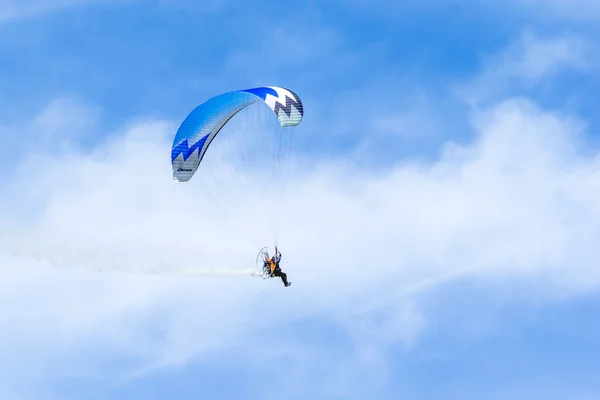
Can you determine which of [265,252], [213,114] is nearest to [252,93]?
[213,114]

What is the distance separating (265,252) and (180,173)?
5828 mm

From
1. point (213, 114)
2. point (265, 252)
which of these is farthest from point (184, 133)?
point (265, 252)

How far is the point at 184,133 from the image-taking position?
7931 cm

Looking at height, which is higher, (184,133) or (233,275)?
(184,133)

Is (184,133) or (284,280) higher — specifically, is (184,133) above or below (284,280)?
above

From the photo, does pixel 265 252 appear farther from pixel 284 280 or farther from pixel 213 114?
pixel 213 114

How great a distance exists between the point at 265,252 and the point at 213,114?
740 cm

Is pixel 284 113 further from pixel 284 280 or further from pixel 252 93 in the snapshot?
pixel 284 280

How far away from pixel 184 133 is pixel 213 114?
5.70ft

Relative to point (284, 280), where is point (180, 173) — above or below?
above

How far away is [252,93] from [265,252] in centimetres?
801

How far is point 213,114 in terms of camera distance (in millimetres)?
79250

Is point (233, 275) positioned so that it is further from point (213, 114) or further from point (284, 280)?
point (213, 114)

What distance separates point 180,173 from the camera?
260 feet
